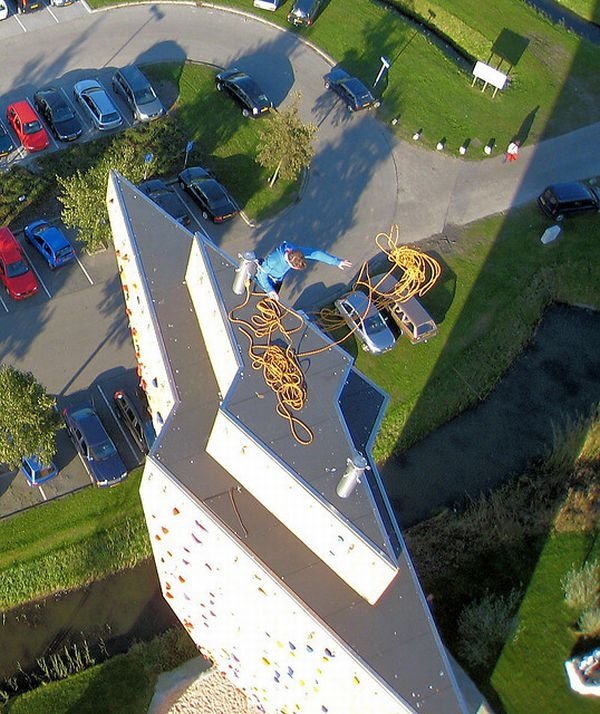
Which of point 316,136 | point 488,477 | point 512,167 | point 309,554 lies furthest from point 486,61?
point 309,554

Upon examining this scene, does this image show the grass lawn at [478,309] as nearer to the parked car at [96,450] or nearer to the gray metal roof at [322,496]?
the parked car at [96,450]

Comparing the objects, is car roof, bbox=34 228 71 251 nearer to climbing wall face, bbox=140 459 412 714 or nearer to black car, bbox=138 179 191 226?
black car, bbox=138 179 191 226

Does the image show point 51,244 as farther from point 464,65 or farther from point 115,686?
point 464,65

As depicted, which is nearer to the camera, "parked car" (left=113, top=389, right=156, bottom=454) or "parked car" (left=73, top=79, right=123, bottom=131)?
"parked car" (left=113, top=389, right=156, bottom=454)

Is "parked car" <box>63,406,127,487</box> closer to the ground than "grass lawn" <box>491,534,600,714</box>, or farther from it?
closer to the ground

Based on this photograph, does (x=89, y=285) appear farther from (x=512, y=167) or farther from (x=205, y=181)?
(x=512, y=167)

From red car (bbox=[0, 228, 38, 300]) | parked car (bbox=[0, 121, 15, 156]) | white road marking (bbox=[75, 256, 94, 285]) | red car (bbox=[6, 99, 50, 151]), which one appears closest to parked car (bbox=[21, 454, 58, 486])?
red car (bbox=[0, 228, 38, 300])

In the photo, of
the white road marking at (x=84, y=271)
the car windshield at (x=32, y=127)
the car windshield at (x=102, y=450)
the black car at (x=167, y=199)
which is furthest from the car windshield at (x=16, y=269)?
the car windshield at (x=102, y=450)
